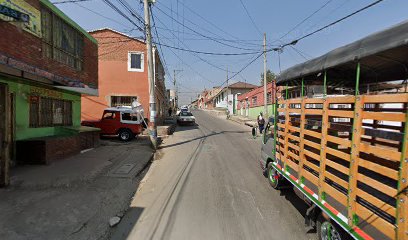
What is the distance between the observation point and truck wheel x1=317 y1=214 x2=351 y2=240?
3.12 m

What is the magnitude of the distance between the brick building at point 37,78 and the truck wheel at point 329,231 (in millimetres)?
7029

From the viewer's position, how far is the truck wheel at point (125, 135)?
49.0 feet

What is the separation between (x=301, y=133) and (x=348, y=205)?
1.46 m

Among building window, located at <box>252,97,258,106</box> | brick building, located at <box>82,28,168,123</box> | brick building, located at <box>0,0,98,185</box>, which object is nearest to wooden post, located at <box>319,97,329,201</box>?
brick building, located at <box>0,0,98,185</box>

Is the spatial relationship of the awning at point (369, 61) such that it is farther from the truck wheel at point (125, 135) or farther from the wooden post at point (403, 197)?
the truck wheel at point (125, 135)

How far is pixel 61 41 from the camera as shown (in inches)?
400

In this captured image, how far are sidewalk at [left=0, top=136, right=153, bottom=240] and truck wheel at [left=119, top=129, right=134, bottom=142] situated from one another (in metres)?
5.80

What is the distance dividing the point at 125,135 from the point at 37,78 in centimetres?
792

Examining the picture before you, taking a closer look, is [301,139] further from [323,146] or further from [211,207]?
[211,207]

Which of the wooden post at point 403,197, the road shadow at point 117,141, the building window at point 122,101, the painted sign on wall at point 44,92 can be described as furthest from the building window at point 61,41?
the wooden post at point 403,197

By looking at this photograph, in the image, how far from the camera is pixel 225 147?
12.5 meters

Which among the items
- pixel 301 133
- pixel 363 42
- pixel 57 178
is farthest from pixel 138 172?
pixel 363 42

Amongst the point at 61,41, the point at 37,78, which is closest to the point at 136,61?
→ the point at 61,41

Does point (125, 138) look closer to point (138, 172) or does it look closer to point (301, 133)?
point (138, 172)
